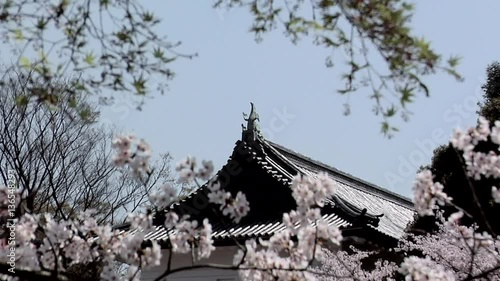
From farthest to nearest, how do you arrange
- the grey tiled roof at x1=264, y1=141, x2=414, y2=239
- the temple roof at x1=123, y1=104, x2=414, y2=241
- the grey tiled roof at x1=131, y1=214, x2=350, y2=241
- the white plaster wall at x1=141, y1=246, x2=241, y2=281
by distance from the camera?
1. the grey tiled roof at x1=264, y1=141, x2=414, y2=239
2. the white plaster wall at x1=141, y1=246, x2=241, y2=281
3. the temple roof at x1=123, y1=104, x2=414, y2=241
4. the grey tiled roof at x1=131, y1=214, x2=350, y2=241

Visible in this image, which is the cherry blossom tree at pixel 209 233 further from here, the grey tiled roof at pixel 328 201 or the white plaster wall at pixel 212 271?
the white plaster wall at pixel 212 271

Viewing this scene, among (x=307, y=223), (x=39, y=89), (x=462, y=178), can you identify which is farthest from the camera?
(x=462, y=178)

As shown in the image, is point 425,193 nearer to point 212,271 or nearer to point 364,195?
point 212,271

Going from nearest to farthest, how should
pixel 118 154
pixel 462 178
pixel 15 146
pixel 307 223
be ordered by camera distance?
pixel 118 154 → pixel 307 223 → pixel 462 178 → pixel 15 146

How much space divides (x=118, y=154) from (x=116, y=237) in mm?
657

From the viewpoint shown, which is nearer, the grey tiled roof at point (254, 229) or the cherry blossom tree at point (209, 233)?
the cherry blossom tree at point (209, 233)

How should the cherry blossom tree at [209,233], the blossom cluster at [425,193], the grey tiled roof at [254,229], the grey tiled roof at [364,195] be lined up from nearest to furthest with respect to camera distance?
the cherry blossom tree at [209,233] < the blossom cluster at [425,193] < the grey tiled roof at [254,229] < the grey tiled roof at [364,195]

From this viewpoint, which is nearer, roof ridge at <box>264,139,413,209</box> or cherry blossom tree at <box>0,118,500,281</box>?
cherry blossom tree at <box>0,118,500,281</box>

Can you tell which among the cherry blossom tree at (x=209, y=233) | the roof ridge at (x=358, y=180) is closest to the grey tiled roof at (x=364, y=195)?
the roof ridge at (x=358, y=180)

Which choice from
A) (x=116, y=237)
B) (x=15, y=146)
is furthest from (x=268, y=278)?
(x=15, y=146)

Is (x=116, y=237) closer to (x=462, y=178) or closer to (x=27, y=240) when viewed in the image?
(x=27, y=240)

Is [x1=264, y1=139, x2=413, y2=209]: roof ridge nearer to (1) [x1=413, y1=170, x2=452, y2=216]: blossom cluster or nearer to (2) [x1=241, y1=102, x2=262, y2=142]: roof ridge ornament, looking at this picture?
(2) [x1=241, y1=102, x2=262, y2=142]: roof ridge ornament

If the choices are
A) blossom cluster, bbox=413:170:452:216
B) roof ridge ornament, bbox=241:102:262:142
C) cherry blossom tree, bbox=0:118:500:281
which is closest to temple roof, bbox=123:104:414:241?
roof ridge ornament, bbox=241:102:262:142

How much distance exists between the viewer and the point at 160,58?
10.9 ft
